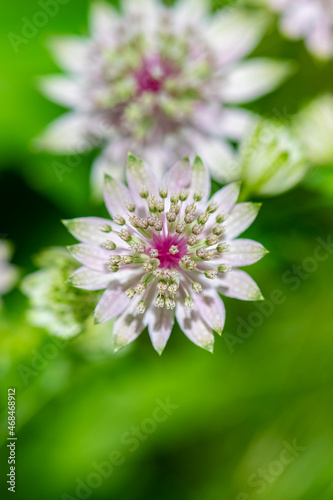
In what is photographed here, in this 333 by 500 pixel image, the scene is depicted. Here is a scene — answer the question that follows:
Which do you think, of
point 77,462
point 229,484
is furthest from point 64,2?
point 229,484

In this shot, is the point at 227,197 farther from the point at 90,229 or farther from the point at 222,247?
the point at 90,229

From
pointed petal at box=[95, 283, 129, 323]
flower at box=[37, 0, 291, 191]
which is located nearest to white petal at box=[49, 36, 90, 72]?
flower at box=[37, 0, 291, 191]

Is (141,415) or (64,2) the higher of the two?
(64,2)

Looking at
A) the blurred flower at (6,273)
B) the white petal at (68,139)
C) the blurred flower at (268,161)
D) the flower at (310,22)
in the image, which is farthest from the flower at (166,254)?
the flower at (310,22)

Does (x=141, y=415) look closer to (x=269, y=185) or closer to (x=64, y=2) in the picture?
(x=269, y=185)

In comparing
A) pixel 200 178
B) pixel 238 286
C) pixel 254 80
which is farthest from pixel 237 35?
A: pixel 238 286

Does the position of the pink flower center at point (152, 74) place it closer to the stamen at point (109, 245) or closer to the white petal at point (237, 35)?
the white petal at point (237, 35)

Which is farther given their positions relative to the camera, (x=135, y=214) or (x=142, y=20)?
(x=142, y=20)
